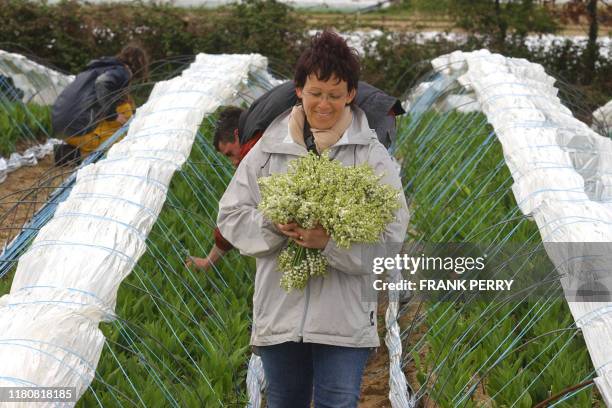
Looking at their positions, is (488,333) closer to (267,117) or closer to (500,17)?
(267,117)

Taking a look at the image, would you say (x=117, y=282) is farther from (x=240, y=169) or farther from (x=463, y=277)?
(x=463, y=277)

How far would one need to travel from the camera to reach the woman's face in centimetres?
275

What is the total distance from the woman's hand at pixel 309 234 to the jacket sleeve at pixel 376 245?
0.03 m

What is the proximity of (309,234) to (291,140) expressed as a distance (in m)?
0.34

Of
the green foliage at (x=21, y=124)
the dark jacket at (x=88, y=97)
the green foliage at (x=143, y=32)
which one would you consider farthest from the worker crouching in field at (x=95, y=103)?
the green foliage at (x=143, y=32)

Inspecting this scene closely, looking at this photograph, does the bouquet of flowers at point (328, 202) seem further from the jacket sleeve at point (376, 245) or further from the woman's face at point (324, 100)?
the woman's face at point (324, 100)

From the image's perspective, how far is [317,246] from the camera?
8.80 feet

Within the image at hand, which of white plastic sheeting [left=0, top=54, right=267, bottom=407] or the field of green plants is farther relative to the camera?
the field of green plants

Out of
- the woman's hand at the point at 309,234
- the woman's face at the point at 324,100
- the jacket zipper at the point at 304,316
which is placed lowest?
the jacket zipper at the point at 304,316

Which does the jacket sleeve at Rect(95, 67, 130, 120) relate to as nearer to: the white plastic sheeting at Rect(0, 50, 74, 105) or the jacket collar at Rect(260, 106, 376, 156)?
the white plastic sheeting at Rect(0, 50, 74, 105)

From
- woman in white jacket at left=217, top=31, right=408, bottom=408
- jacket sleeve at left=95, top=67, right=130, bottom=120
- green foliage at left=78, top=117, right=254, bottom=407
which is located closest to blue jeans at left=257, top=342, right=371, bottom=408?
woman in white jacket at left=217, top=31, right=408, bottom=408

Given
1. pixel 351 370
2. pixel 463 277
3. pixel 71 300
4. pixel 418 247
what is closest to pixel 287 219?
pixel 351 370

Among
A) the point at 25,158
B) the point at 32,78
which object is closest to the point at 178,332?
the point at 25,158

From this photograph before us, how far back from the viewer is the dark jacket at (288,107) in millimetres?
3617
